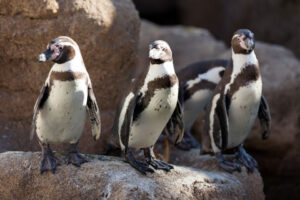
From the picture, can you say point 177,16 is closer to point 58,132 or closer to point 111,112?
point 111,112

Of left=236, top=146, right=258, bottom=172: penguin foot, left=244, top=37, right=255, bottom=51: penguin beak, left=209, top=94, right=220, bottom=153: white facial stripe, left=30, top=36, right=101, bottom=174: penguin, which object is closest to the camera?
left=30, top=36, right=101, bottom=174: penguin

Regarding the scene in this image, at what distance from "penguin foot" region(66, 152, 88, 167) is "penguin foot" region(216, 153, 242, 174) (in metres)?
1.04

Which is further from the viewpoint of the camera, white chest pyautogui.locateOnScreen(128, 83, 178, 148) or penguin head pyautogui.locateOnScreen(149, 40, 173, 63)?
white chest pyautogui.locateOnScreen(128, 83, 178, 148)

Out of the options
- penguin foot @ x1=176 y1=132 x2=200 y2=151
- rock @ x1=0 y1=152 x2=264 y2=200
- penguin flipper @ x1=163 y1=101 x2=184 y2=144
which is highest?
penguin flipper @ x1=163 y1=101 x2=184 y2=144

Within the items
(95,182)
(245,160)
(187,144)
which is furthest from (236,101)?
(95,182)

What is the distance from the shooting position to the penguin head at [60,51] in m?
2.62

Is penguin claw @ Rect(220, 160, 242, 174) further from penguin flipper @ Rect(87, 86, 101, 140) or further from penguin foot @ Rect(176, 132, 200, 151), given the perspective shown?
penguin flipper @ Rect(87, 86, 101, 140)

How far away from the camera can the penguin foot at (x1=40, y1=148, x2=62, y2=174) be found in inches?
106

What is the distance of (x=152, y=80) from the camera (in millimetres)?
2791

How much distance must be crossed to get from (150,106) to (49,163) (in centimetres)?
69

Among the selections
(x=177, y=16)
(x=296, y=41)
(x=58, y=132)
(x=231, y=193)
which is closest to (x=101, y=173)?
(x=58, y=132)

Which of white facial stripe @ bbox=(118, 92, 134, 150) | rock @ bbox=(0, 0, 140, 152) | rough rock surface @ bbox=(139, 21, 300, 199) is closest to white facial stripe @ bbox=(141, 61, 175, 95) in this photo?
white facial stripe @ bbox=(118, 92, 134, 150)

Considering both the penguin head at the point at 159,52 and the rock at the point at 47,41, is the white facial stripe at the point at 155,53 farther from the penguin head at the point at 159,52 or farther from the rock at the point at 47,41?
the rock at the point at 47,41

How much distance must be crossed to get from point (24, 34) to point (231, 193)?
1.88 metres
